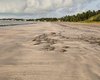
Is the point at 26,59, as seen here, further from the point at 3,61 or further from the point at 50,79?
the point at 50,79

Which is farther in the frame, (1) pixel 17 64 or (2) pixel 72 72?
(1) pixel 17 64

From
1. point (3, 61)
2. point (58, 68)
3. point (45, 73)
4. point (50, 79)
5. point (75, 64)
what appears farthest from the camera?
point (3, 61)

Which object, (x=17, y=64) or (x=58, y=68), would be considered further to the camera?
(x=17, y=64)

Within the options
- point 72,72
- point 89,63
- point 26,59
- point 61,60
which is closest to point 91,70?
point 72,72

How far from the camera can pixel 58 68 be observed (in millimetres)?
8984

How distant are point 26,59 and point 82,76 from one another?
12.1 feet

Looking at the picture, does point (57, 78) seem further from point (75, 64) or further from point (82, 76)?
point (75, 64)

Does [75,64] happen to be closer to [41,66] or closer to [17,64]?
[41,66]

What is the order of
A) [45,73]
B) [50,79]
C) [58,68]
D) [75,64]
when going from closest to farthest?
[50,79] < [45,73] < [58,68] < [75,64]

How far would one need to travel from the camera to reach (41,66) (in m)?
9.47

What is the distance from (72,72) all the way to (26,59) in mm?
3100

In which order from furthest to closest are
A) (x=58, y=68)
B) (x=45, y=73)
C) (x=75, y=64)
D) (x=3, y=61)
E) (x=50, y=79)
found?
(x=3, y=61) < (x=75, y=64) < (x=58, y=68) < (x=45, y=73) < (x=50, y=79)

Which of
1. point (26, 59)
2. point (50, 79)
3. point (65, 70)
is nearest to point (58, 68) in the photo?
point (65, 70)

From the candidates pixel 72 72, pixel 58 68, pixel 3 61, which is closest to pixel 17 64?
pixel 3 61
